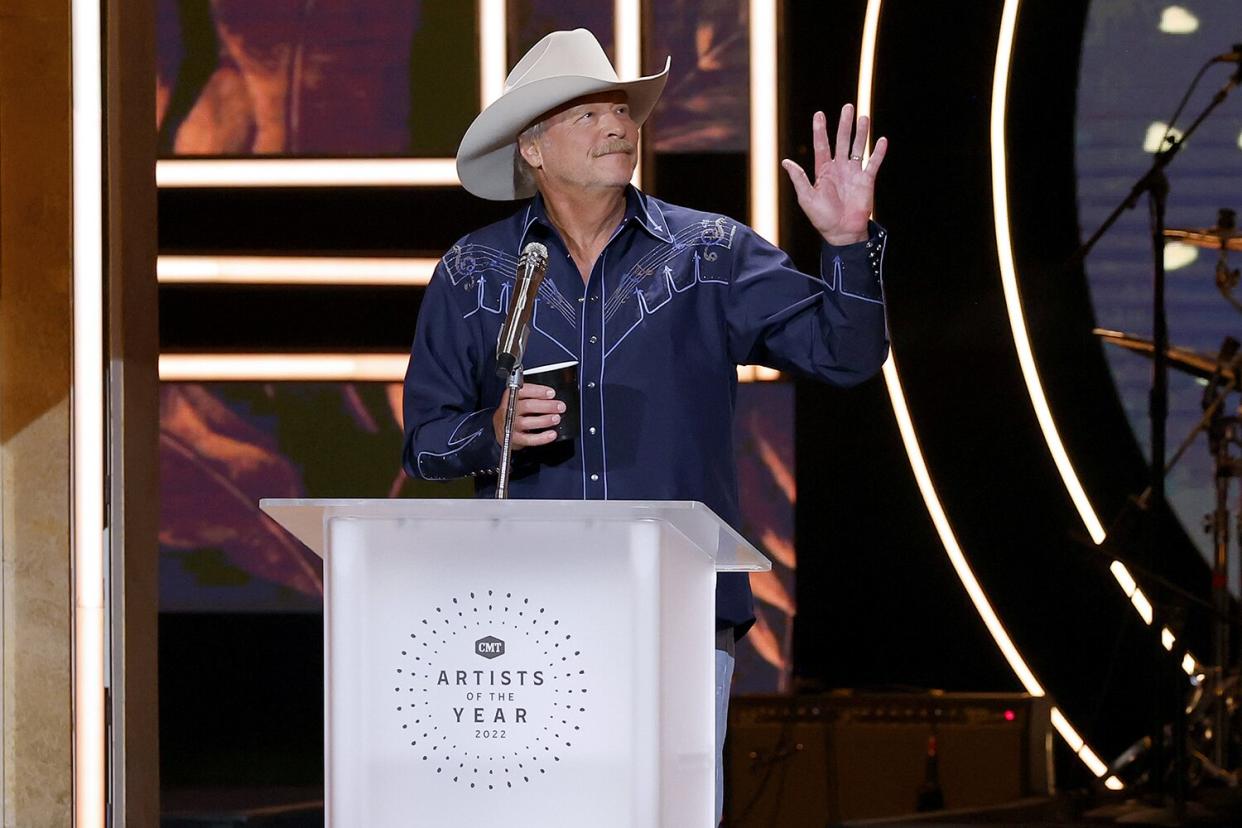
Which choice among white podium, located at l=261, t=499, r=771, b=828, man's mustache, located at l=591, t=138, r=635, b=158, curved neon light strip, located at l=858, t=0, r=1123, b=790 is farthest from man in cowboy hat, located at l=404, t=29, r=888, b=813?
curved neon light strip, located at l=858, t=0, r=1123, b=790

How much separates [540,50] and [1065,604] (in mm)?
1721

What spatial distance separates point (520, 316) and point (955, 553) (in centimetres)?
195

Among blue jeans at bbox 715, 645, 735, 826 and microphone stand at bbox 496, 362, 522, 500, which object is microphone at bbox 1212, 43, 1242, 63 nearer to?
blue jeans at bbox 715, 645, 735, 826

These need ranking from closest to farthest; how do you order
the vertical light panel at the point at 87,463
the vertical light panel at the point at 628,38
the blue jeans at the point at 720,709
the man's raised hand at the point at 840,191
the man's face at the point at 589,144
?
the blue jeans at the point at 720,709
the man's raised hand at the point at 840,191
the man's face at the point at 589,144
the vertical light panel at the point at 87,463
the vertical light panel at the point at 628,38

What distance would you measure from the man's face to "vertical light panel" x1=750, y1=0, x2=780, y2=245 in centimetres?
110

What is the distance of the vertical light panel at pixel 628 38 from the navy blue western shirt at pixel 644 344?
1.17 meters

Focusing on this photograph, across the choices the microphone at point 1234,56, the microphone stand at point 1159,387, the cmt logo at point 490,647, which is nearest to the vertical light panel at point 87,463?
the cmt logo at point 490,647

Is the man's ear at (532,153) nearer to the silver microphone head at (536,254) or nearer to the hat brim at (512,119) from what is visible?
the hat brim at (512,119)

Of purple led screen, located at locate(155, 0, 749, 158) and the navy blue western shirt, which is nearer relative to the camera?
the navy blue western shirt

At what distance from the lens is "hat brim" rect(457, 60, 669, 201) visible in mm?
2564

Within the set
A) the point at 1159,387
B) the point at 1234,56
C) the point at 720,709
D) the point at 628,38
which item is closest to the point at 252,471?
the point at 628,38

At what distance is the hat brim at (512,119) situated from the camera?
256cm

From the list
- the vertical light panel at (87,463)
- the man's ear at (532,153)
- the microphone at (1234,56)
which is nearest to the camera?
the man's ear at (532,153)

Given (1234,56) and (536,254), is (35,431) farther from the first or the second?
(1234,56)
